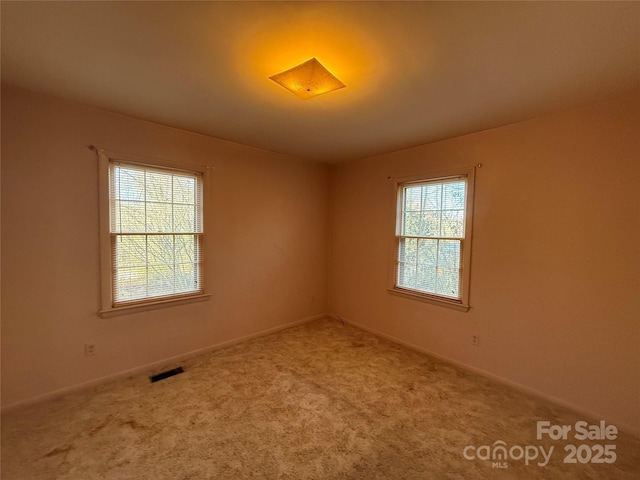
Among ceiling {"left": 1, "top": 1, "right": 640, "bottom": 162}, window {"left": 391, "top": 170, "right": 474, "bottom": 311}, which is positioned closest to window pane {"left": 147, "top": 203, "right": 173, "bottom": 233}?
ceiling {"left": 1, "top": 1, "right": 640, "bottom": 162}

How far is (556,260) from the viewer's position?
7.66 ft

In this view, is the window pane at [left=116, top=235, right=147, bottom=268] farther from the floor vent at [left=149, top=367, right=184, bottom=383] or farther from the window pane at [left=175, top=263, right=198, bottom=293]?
the floor vent at [left=149, top=367, right=184, bottom=383]

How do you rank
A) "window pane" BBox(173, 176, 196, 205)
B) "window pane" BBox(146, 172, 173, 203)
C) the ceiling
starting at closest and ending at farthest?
the ceiling, "window pane" BBox(146, 172, 173, 203), "window pane" BBox(173, 176, 196, 205)

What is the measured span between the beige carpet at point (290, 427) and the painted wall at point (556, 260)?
0.30 m

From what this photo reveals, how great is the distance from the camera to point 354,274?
412 cm

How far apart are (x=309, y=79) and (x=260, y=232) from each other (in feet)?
7.35

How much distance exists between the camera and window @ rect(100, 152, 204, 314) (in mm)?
2516

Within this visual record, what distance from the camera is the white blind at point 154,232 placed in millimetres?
2578

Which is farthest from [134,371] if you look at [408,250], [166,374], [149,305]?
[408,250]

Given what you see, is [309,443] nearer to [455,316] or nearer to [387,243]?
[455,316]

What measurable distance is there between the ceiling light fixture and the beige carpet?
7.97 ft

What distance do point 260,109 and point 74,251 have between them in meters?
2.03

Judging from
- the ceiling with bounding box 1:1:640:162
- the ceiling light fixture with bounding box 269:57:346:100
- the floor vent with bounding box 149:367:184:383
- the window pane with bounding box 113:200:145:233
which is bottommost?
the floor vent with bounding box 149:367:184:383

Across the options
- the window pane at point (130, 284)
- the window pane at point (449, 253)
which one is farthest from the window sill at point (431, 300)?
the window pane at point (130, 284)
